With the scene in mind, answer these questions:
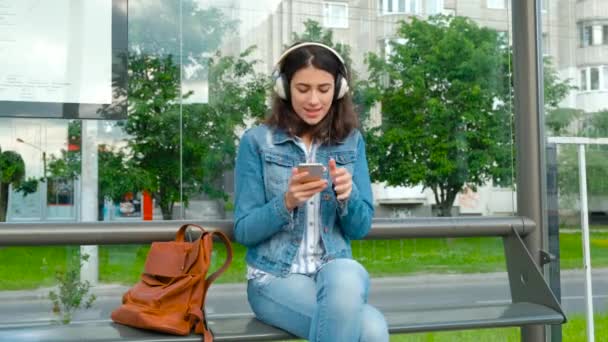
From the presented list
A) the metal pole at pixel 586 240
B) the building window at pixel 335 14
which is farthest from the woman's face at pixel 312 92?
the metal pole at pixel 586 240

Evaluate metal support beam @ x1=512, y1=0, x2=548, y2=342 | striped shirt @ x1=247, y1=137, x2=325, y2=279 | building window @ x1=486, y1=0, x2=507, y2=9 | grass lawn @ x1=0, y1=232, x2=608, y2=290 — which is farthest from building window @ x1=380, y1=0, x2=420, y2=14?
striped shirt @ x1=247, y1=137, x2=325, y2=279

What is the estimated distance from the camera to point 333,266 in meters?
2.83

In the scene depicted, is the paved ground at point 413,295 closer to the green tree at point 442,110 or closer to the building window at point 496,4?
the green tree at point 442,110

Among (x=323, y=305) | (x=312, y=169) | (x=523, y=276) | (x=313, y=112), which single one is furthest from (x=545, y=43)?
(x=323, y=305)

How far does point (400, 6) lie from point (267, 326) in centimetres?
185

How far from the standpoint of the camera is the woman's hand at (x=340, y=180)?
9.25 feet

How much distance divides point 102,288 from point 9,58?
3.40 ft

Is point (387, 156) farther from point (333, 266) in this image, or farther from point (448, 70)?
point (333, 266)

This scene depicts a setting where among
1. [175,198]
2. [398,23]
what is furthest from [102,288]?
[398,23]

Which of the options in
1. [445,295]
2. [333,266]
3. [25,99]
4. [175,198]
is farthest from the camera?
[445,295]

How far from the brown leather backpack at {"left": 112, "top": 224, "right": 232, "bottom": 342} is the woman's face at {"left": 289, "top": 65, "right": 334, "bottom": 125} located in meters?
0.58

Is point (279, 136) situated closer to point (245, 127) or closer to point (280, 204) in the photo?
point (280, 204)

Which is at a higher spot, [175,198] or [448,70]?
[448,70]

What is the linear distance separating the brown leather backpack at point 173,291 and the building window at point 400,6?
5.59 feet
